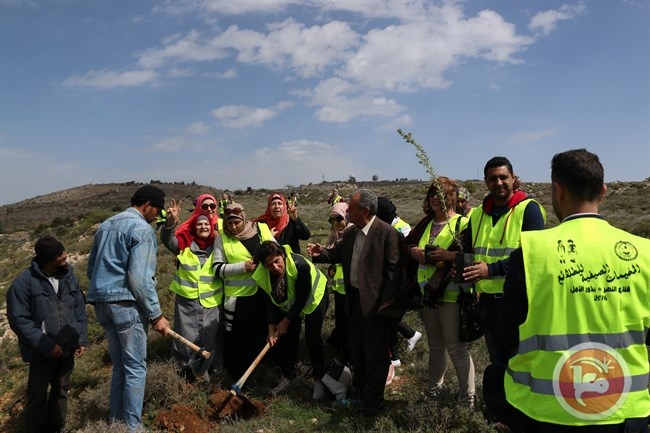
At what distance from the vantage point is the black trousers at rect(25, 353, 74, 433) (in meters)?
4.41

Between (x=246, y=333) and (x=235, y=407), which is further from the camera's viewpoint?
(x=246, y=333)

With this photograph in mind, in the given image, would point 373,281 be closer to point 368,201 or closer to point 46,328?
point 368,201

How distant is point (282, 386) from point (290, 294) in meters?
1.06

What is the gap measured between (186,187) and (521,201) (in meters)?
66.5

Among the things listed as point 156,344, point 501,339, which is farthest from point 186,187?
point 501,339

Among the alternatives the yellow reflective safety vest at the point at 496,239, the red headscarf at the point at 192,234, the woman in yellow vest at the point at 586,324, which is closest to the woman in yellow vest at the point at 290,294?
the red headscarf at the point at 192,234

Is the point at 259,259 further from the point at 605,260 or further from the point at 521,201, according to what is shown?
the point at 605,260

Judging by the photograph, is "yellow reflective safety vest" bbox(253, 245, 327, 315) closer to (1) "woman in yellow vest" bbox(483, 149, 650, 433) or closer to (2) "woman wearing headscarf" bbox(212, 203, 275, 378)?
(2) "woman wearing headscarf" bbox(212, 203, 275, 378)

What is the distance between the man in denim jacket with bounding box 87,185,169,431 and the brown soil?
323 millimetres

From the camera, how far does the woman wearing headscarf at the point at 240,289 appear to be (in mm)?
5117

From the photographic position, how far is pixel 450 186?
4055mm

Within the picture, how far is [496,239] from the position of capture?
345 cm

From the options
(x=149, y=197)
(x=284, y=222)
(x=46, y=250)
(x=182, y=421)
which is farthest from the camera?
(x=284, y=222)

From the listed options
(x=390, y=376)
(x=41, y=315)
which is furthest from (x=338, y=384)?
(x=41, y=315)
